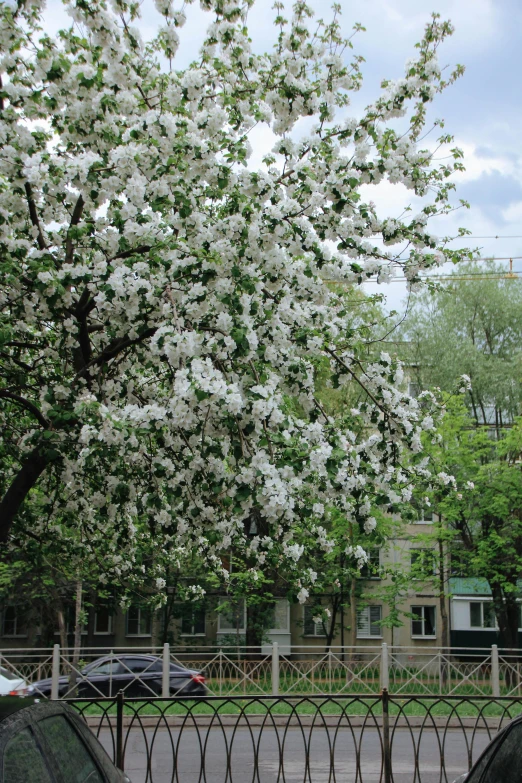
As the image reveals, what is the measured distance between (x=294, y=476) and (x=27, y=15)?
4861 mm

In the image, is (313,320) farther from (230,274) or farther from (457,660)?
(457,660)

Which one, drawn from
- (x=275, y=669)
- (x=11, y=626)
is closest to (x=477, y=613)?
(x=11, y=626)

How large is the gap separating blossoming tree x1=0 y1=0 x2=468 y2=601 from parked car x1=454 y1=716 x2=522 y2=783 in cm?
256

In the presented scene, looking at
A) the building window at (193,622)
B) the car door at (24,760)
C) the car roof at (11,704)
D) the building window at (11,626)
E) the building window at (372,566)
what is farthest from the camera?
the building window at (11,626)

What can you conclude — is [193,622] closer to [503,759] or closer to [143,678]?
[143,678]

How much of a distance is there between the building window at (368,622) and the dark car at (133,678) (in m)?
22.4

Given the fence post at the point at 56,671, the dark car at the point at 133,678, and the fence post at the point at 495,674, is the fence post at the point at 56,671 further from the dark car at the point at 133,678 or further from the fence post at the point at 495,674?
the fence post at the point at 495,674

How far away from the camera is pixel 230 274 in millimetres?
7430

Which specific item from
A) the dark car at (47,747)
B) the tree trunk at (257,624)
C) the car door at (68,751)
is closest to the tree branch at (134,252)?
the dark car at (47,747)

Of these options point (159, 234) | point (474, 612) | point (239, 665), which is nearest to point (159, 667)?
point (239, 665)

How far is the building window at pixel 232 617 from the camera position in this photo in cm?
3619

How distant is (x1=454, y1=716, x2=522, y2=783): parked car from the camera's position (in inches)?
152

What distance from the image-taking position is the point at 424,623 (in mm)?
41719

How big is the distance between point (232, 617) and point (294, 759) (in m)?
26.1
